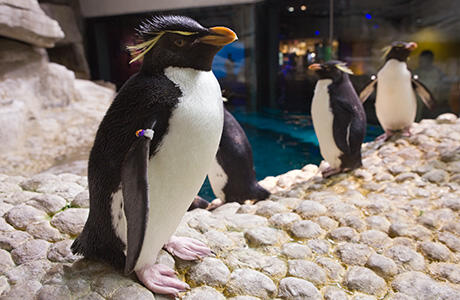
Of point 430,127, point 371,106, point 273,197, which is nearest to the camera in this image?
point 273,197

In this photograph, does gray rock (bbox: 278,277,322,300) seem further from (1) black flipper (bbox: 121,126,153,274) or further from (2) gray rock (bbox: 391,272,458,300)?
(1) black flipper (bbox: 121,126,153,274)

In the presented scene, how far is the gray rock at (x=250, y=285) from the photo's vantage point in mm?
1248

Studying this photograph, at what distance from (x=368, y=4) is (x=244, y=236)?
12.7 feet

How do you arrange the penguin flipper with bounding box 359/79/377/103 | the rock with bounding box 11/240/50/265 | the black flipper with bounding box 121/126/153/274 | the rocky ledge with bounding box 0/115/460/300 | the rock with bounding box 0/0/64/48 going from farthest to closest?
the rock with bounding box 0/0/64/48 < the penguin flipper with bounding box 359/79/377/103 < the rock with bounding box 11/240/50/265 < the rocky ledge with bounding box 0/115/460/300 < the black flipper with bounding box 121/126/153/274

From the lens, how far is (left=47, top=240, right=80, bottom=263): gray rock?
1316 mm

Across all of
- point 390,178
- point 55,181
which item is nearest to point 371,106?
point 390,178

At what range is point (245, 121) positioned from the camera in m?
5.34

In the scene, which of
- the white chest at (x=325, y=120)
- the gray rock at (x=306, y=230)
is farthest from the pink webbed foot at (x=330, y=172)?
the gray rock at (x=306, y=230)

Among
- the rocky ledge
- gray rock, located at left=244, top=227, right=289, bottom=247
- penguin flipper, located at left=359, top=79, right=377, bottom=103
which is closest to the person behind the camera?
the rocky ledge

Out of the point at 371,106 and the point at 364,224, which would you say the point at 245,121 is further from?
the point at 364,224

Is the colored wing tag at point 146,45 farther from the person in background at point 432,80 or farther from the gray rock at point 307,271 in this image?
the person in background at point 432,80

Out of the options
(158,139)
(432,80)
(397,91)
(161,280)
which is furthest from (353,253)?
(432,80)

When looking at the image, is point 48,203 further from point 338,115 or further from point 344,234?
point 338,115

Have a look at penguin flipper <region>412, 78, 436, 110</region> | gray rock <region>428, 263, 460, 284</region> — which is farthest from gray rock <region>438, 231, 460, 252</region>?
penguin flipper <region>412, 78, 436, 110</region>
